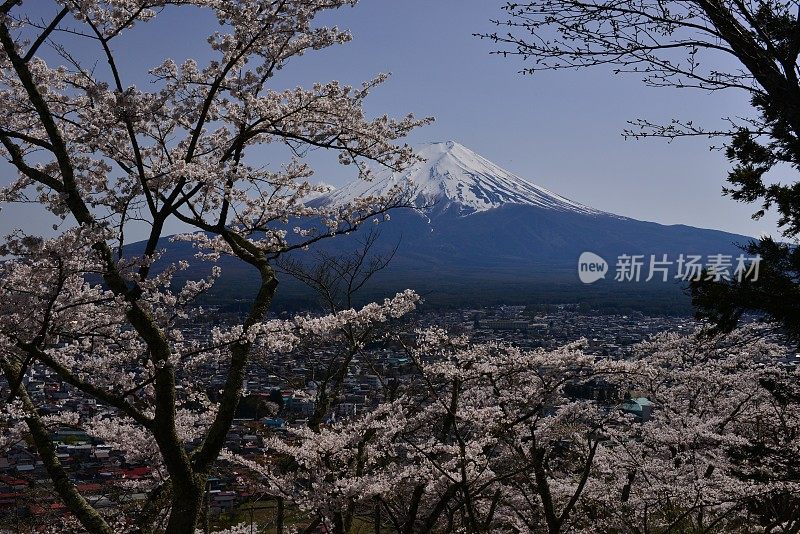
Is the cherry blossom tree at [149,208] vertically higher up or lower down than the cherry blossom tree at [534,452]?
higher up

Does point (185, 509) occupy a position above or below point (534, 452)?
above

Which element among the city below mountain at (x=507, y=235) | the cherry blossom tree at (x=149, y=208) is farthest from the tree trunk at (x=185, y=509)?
the city below mountain at (x=507, y=235)

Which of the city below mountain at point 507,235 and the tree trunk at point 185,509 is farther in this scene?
the city below mountain at point 507,235

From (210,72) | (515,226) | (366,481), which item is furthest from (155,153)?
(515,226)

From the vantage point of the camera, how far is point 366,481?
15.2 feet

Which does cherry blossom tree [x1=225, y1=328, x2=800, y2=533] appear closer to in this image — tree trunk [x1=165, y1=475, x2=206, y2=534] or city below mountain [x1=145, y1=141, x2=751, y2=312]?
tree trunk [x1=165, y1=475, x2=206, y2=534]

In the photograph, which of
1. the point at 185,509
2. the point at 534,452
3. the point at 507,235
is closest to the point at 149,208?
the point at 185,509

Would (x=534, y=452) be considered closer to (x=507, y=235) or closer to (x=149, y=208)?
(x=149, y=208)

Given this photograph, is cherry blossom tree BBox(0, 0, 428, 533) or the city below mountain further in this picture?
the city below mountain

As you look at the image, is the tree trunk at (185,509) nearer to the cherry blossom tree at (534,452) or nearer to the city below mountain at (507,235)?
the cherry blossom tree at (534,452)

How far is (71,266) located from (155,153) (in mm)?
1359

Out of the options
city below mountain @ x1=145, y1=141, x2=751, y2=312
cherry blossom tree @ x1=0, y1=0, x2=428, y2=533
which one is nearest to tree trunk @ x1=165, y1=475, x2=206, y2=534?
cherry blossom tree @ x1=0, y1=0, x2=428, y2=533

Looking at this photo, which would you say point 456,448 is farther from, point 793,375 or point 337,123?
point 793,375

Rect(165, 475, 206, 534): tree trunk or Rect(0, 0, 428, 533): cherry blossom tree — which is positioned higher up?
Rect(0, 0, 428, 533): cherry blossom tree
